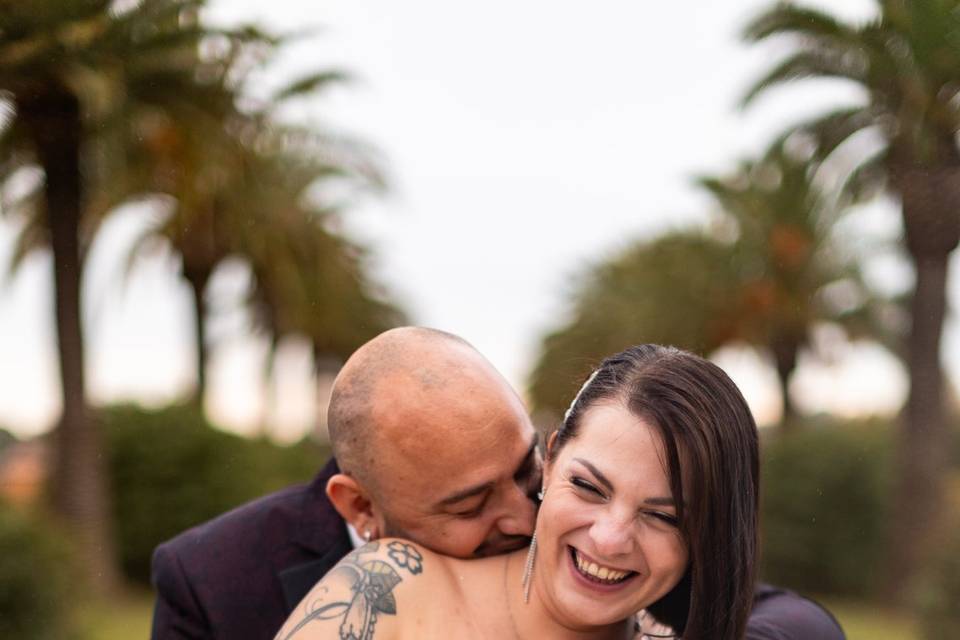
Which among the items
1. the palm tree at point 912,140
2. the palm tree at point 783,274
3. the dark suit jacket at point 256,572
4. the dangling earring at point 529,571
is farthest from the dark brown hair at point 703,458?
the palm tree at point 783,274

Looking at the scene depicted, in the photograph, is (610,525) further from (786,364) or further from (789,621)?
(786,364)

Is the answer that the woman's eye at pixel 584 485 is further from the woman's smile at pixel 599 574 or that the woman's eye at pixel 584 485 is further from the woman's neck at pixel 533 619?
the woman's neck at pixel 533 619

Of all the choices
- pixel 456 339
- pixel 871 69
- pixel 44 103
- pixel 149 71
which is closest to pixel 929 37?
pixel 871 69

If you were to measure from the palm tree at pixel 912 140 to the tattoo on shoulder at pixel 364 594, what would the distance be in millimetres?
14161

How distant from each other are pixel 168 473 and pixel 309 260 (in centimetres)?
Result: 693

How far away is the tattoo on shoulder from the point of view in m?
2.79

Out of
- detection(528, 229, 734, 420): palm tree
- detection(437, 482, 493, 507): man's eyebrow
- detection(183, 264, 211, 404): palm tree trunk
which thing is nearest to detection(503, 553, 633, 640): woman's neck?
detection(437, 482, 493, 507): man's eyebrow

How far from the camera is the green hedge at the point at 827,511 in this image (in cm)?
2578

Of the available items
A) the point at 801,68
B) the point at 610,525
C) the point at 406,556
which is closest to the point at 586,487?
the point at 610,525

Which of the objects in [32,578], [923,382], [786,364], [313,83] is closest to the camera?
[32,578]

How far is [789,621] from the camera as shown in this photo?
3.66 meters

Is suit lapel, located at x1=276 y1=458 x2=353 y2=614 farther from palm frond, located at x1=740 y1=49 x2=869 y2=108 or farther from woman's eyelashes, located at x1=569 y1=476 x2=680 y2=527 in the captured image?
palm frond, located at x1=740 y1=49 x2=869 y2=108

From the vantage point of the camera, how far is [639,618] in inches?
127

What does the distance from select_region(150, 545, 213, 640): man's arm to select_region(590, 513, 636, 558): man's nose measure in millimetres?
1457
